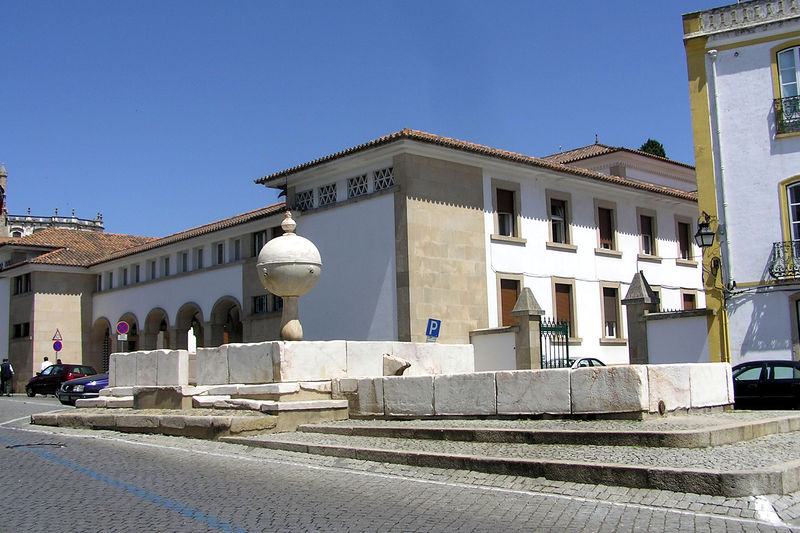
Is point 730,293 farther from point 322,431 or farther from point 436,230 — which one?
point 322,431

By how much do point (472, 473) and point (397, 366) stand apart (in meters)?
5.83

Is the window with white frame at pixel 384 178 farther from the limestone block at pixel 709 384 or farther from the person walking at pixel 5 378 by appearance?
the person walking at pixel 5 378

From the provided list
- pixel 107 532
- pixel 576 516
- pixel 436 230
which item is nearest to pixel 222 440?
pixel 107 532

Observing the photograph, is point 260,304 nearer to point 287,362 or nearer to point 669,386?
point 287,362

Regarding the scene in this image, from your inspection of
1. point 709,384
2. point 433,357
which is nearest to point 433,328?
point 433,357

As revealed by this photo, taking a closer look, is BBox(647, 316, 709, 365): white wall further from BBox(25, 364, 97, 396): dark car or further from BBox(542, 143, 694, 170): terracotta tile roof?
BBox(25, 364, 97, 396): dark car

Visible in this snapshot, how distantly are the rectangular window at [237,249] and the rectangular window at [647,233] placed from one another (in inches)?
620

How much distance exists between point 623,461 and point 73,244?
141 ft

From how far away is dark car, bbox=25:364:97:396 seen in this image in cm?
3350

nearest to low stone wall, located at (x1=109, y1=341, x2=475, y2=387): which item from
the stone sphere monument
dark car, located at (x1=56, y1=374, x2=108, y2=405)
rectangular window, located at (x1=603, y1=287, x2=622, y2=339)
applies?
the stone sphere monument

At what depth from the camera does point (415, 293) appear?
2367cm

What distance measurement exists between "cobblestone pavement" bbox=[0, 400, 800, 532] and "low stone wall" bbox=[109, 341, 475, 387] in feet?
9.75

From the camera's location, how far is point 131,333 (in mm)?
41219

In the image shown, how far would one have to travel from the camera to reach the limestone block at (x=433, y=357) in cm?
1553
